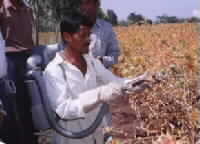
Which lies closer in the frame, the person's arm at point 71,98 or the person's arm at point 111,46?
the person's arm at point 71,98

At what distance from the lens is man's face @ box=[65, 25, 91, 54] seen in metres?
2.01

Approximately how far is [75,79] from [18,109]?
51cm

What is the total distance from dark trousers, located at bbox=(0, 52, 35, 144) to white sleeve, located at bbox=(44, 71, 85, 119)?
326 millimetres

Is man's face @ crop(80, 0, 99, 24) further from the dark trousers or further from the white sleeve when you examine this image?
the white sleeve

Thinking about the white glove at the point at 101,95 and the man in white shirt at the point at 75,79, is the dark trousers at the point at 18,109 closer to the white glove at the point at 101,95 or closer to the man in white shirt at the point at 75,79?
the man in white shirt at the point at 75,79

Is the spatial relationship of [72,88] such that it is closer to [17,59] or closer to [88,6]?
[17,59]

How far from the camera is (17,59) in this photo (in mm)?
2570

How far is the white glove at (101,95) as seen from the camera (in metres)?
1.72

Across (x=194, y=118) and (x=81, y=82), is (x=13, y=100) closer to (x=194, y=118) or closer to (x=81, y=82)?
(x=81, y=82)

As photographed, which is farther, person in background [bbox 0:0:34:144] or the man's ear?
person in background [bbox 0:0:34:144]

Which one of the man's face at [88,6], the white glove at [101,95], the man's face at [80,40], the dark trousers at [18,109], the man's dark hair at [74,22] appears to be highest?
the man's face at [88,6]

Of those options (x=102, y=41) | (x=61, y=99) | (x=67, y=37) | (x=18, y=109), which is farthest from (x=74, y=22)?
(x=102, y=41)

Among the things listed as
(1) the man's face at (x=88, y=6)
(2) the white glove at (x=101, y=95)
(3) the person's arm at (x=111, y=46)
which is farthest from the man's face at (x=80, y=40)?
(3) the person's arm at (x=111, y=46)

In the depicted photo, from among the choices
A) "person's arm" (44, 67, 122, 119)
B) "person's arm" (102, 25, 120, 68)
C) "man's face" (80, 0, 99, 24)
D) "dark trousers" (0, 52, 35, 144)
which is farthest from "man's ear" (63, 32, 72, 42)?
"person's arm" (102, 25, 120, 68)
